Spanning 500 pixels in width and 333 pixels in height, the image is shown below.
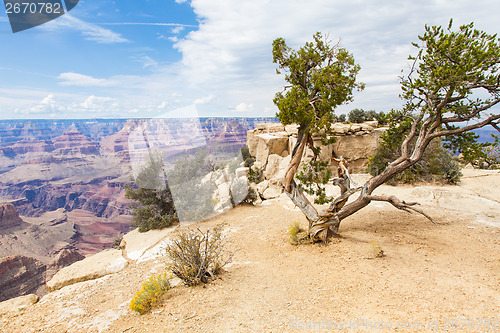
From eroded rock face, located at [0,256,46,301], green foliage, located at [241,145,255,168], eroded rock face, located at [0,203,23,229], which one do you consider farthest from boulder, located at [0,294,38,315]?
eroded rock face, located at [0,203,23,229]

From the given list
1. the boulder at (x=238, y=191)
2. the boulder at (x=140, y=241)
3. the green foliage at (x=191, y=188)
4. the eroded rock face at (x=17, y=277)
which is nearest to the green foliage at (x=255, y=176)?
the boulder at (x=238, y=191)

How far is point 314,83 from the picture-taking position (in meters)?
6.78

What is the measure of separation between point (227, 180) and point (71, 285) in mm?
8684

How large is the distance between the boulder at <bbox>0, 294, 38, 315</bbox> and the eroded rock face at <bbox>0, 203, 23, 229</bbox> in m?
42.8

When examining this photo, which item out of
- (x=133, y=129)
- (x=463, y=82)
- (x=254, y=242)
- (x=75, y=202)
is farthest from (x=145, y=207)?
(x=75, y=202)

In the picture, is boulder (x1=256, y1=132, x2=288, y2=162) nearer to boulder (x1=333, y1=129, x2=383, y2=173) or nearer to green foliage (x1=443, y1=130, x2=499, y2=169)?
boulder (x1=333, y1=129, x2=383, y2=173)

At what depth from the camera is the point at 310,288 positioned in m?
4.38

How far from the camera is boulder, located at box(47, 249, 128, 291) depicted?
6.56 metres

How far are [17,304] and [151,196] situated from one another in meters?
6.55

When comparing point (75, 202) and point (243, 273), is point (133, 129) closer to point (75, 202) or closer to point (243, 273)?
point (243, 273)

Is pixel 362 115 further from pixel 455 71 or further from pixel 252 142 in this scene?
pixel 455 71

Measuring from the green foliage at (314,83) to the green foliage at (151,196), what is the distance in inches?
279

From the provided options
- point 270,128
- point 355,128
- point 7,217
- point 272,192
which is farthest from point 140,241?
point 7,217

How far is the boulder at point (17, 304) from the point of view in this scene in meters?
4.86
